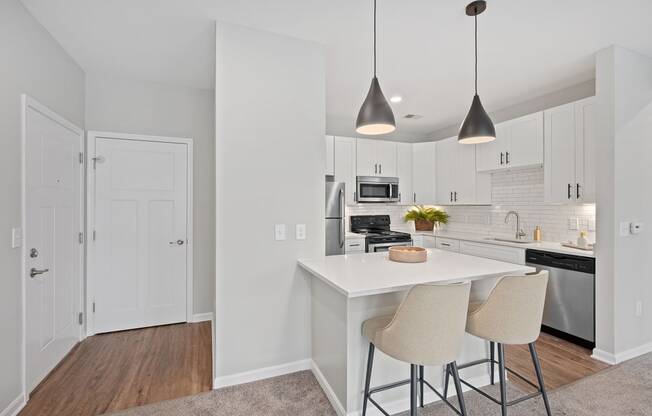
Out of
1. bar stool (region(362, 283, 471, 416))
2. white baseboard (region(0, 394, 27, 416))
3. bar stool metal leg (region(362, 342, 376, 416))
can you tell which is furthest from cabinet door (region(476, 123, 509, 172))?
white baseboard (region(0, 394, 27, 416))

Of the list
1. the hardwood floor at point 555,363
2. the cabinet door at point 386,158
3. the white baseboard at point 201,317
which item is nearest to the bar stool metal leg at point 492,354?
the hardwood floor at point 555,363

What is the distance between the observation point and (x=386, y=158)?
191 inches

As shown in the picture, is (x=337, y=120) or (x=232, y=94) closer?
(x=232, y=94)

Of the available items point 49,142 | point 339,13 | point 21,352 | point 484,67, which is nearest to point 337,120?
point 484,67

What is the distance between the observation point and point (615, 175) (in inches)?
105

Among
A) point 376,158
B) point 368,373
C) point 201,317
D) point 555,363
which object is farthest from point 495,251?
point 201,317

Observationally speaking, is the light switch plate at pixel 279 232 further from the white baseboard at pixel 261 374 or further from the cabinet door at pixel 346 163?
the cabinet door at pixel 346 163

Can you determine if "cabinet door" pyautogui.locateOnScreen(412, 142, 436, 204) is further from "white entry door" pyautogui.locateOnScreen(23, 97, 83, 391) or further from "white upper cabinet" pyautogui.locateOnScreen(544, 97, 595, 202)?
"white entry door" pyautogui.locateOnScreen(23, 97, 83, 391)

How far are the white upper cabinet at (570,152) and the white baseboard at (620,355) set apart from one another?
135cm

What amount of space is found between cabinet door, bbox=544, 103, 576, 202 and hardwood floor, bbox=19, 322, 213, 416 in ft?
12.2

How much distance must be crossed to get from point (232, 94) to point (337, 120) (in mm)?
2748

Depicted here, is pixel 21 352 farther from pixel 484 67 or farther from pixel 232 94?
pixel 484 67

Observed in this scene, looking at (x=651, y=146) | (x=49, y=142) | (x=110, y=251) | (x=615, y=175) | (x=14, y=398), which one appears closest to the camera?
(x=14, y=398)

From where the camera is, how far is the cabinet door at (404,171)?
16.3 ft
